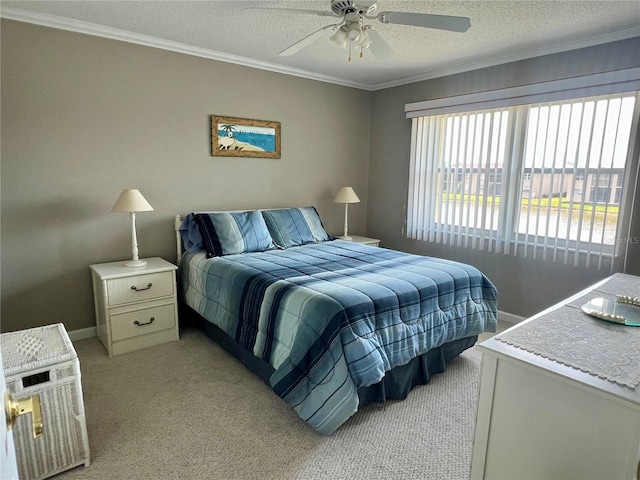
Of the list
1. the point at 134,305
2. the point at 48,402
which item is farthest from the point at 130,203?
the point at 48,402

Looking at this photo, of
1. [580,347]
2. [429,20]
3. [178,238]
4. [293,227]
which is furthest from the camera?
[293,227]

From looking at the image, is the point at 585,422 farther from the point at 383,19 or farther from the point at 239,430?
the point at 383,19

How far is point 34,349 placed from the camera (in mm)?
1690

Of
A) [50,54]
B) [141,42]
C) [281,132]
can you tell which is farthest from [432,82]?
[50,54]

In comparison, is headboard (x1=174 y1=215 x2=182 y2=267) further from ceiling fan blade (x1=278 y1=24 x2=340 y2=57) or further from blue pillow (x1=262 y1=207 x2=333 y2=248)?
ceiling fan blade (x1=278 y1=24 x2=340 y2=57)

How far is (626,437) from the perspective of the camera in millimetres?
974

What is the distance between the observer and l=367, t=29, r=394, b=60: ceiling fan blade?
2.18 metres

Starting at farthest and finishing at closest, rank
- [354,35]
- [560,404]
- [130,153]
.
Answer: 1. [130,153]
2. [354,35]
3. [560,404]

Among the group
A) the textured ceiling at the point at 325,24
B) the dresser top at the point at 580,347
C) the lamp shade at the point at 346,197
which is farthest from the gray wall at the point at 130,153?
the dresser top at the point at 580,347

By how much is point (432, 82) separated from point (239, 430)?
3.68 m

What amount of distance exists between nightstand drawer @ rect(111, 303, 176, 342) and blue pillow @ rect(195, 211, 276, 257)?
0.57 m

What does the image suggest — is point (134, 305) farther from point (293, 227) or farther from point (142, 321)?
point (293, 227)

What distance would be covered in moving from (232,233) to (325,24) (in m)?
1.77

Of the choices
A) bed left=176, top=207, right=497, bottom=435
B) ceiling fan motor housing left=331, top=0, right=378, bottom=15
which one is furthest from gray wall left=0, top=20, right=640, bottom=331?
ceiling fan motor housing left=331, top=0, right=378, bottom=15
